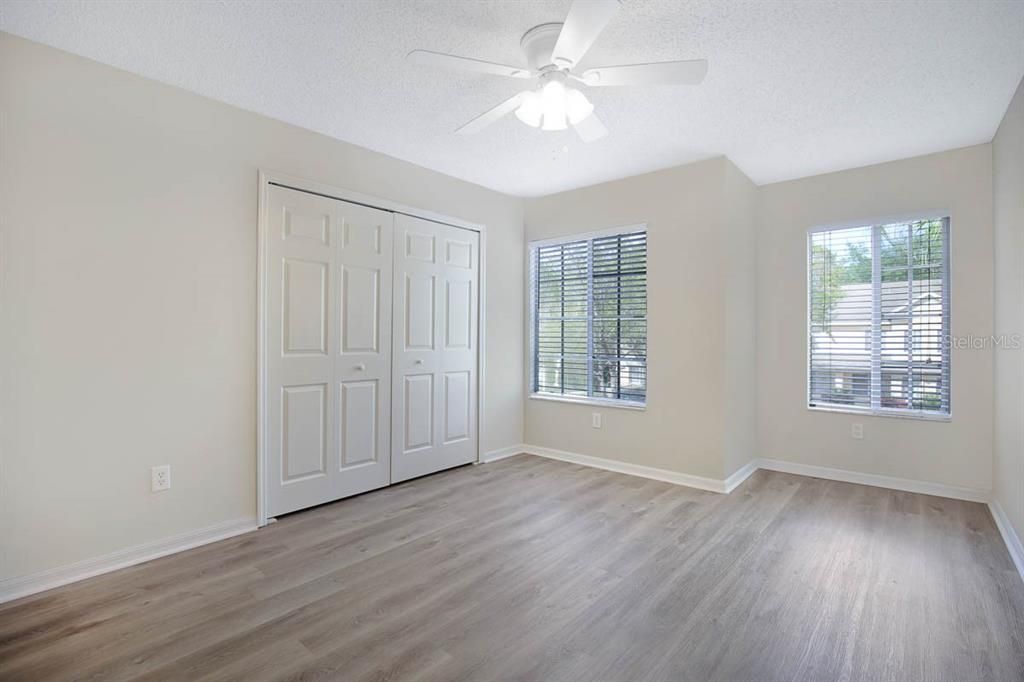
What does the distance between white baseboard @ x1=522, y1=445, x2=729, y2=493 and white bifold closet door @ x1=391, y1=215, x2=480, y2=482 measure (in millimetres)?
764

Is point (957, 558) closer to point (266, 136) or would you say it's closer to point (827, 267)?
point (827, 267)

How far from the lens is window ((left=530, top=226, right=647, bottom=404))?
14.4ft

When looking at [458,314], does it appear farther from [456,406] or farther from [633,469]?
[633,469]

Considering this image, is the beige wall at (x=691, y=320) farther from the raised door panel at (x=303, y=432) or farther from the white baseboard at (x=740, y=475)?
the raised door panel at (x=303, y=432)

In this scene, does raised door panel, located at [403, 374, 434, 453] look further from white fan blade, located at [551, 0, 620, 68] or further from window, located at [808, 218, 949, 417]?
window, located at [808, 218, 949, 417]

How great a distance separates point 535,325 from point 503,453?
1.32 metres

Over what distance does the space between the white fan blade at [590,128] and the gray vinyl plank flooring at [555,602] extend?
2295 millimetres

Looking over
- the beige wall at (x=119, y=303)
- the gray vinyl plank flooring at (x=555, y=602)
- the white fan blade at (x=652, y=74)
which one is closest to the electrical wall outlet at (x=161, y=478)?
the beige wall at (x=119, y=303)

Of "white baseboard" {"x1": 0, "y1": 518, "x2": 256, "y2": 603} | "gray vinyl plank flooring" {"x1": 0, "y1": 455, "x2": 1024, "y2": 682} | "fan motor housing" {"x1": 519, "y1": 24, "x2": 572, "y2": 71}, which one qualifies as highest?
"fan motor housing" {"x1": 519, "y1": 24, "x2": 572, "y2": 71}

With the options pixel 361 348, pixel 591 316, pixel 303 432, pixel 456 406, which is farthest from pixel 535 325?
pixel 303 432

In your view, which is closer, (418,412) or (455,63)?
(455,63)

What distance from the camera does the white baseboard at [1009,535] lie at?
2506mm

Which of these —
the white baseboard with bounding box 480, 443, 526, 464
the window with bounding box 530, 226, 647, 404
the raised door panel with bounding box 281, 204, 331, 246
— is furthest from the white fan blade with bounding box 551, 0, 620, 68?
the white baseboard with bounding box 480, 443, 526, 464

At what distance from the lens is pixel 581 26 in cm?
183
